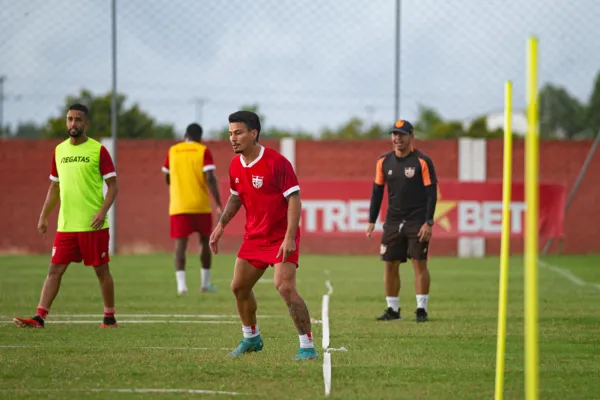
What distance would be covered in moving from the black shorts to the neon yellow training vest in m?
3.25

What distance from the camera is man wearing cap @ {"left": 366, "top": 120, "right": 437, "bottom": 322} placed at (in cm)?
1261

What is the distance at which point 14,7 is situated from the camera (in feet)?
91.6

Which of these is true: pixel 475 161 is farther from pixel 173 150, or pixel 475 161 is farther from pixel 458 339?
pixel 458 339

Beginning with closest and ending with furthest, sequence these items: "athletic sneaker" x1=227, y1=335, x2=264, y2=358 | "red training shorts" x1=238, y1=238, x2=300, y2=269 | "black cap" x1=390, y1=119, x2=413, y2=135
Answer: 1. "red training shorts" x1=238, y1=238, x2=300, y2=269
2. "athletic sneaker" x1=227, y1=335, x2=264, y2=358
3. "black cap" x1=390, y1=119, x2=413, y2=135

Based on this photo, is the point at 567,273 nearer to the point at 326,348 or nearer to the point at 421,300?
the point at 421,300

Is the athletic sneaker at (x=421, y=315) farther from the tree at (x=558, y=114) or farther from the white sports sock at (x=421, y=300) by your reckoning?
the tree at (x=558, y=114)

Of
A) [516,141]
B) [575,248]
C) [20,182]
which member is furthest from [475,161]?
[20,182]

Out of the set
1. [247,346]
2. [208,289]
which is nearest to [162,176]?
[208,289]

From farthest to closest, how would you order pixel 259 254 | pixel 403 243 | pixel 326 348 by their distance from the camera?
pixel 403 243
pixel 326 348
pixel 259 254

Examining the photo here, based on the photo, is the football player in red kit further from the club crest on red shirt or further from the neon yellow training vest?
the neon yellow training vest

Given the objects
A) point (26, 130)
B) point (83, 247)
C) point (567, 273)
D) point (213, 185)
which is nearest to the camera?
point (83, 247)

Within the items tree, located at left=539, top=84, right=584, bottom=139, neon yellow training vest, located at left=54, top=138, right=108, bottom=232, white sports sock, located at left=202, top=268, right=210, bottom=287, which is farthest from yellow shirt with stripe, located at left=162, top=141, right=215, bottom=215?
tree, located at left=539, top=84, right=584, bottom=139

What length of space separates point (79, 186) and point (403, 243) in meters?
3.71

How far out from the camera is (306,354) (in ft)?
29.2
